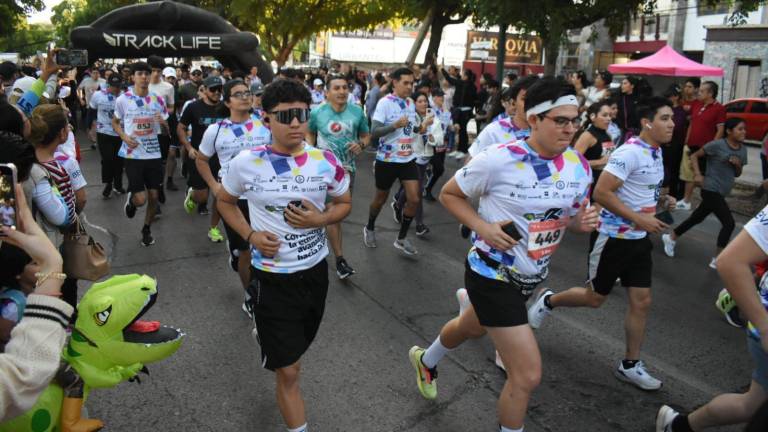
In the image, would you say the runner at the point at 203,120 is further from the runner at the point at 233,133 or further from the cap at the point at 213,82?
the runner at the point at 233,133

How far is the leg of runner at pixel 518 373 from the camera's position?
299cm

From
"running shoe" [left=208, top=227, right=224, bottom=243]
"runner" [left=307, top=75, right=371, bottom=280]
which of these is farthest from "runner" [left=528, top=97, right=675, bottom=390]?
"running shoe" [left=208, top=227, right=224, bottom=243]

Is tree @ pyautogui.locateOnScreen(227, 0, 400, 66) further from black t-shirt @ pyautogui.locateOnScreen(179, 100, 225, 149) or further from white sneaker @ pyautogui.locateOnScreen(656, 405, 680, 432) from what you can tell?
white sneaker @ pyautogui.locateOnScreen(656, 405, 680, 432)

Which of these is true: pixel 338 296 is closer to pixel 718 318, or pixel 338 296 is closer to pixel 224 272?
pixel 224 272

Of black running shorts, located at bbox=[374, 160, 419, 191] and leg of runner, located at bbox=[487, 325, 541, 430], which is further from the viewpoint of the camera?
black running shorts, located at bbox=[374, 160, 419, 191]

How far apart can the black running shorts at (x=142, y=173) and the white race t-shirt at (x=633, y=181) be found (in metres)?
5.18

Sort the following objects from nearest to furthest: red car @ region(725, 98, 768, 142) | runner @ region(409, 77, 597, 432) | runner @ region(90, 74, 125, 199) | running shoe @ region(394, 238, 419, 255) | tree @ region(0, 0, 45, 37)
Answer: runner @ region(409, 77, 597, 432) < running shoe @ region(394, 238, 419, 255) < runner @ region(90, 74, 125, 199) < red car @ region(725, 98, 768, 142) < tree @ region(0, 0, 45, 37)

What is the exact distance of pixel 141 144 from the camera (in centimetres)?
740

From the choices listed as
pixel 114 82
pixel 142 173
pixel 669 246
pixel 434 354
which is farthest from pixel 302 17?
pixel 434 354

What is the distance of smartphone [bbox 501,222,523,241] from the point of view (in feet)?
9.96

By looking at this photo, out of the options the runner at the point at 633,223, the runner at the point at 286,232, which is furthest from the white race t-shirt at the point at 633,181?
the runner at the point at 286,232

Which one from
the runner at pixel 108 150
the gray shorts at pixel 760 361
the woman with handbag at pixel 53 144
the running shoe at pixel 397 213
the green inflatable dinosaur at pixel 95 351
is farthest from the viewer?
the runner at pixel 108 150

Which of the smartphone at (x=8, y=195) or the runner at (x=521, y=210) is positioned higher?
the smartphone at (x=8, y=195)

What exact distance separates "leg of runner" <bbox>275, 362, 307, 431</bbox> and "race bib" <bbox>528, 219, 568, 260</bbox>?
4.35 ft
